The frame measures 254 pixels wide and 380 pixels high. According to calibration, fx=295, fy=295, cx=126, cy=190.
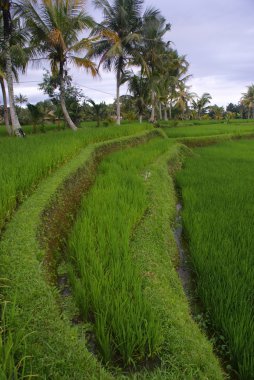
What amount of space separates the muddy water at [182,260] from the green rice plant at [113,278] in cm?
49

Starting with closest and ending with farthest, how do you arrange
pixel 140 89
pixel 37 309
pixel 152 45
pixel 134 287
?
pixel 37 309 < pixel 134 287 < pixel 152 45 < pixel 140 89

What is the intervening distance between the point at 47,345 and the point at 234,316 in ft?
3.69

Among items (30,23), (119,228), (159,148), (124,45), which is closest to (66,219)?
(119,228)

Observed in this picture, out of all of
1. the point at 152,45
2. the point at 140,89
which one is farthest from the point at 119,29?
the point at 140,89

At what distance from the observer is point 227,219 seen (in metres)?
3.39

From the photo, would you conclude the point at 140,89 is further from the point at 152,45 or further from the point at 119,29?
the point at 119,29

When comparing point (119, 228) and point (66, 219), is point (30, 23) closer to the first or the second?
point (66, 219)

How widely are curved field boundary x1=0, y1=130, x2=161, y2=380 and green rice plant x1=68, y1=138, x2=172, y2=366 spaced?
0.18 meters

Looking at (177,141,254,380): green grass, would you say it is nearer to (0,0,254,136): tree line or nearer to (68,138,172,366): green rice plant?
(68,138,172,366): green rice plant

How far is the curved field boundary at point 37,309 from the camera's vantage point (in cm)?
137


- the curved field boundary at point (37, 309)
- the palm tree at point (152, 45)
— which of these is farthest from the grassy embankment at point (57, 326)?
the palm tree at point (152, 45)

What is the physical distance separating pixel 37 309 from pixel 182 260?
166 centimetres

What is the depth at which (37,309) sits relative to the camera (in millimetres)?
1697

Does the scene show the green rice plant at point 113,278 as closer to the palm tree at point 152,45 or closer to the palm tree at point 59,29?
the palm tree at point 59,29
